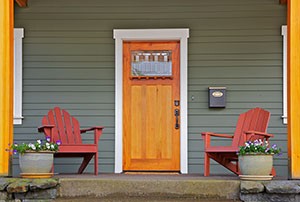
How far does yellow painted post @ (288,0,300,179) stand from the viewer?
5.67 metres

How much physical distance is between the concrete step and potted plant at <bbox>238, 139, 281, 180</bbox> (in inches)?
5.5

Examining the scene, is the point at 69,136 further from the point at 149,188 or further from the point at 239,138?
the point at 239,138

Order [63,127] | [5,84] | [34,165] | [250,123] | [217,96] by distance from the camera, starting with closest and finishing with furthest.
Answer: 1. [34,165]
2. [5,84]
3. [250,123]
4. [63,127]
5. [217,96]

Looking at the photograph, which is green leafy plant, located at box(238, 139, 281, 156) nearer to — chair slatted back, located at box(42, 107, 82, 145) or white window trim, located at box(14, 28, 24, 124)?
chair slatted back, located at box(42, 107, 82, 145)

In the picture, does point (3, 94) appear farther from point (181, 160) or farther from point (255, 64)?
point (255, 64)

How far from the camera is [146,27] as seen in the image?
7.70 meters

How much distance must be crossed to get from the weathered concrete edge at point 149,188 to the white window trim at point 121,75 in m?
2.02

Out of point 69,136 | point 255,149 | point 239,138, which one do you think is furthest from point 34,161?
point 239,138

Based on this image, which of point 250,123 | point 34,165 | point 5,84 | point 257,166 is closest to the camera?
point 257,166

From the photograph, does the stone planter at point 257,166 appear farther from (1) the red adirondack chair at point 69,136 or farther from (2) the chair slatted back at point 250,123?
(1) the red adirondack chair at point 69,136

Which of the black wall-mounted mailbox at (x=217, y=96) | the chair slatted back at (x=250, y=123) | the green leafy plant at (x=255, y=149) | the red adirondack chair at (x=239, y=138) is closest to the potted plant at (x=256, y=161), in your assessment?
the green leafy plant at (x=255, y=149)

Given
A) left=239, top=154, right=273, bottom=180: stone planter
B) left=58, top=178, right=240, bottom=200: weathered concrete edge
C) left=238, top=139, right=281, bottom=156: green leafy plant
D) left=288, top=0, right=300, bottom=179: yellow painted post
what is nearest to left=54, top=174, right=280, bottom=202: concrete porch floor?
left=58, top=178, right=240, bottom=200: weathered concrete edge

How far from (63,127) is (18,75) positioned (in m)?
1.23

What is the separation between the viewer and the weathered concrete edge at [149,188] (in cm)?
551
